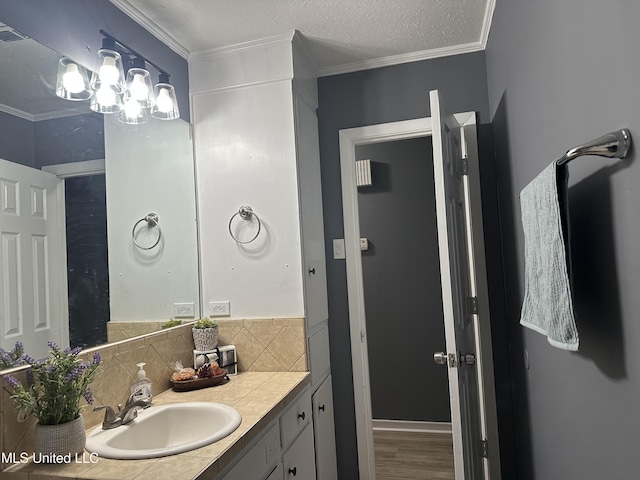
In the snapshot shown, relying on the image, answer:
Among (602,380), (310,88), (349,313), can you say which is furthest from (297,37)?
(602,380)

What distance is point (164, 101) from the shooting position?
6.76 ft

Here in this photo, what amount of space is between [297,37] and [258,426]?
1830 mm

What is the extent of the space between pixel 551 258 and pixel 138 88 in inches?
69.2

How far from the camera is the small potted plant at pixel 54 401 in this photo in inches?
49.8

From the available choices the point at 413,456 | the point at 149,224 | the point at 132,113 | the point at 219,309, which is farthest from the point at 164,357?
the point at 413,456

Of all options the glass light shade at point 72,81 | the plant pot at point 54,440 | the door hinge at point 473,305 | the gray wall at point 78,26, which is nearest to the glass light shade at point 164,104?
the gray wall at point 78,26

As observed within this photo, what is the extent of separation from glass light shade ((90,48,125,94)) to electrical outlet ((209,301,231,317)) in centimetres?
113

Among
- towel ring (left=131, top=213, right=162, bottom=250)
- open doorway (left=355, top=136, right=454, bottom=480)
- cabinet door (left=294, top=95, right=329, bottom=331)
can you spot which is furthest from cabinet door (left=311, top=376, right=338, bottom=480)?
towel ring (left=131, top=213, right=162, bottom=250)

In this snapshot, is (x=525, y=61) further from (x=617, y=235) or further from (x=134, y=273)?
(x=134, y=273)

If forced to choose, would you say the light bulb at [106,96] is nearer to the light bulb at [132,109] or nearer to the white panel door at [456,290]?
the light bulb at [132,109]

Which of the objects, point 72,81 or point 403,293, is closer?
point 72,81

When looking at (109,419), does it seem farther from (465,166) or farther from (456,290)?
(465,166)

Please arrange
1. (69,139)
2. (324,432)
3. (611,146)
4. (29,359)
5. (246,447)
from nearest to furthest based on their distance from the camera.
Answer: (611,146), (29,359), (246,447), (69,139), (324,432)

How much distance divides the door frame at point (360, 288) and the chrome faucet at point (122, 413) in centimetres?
132
